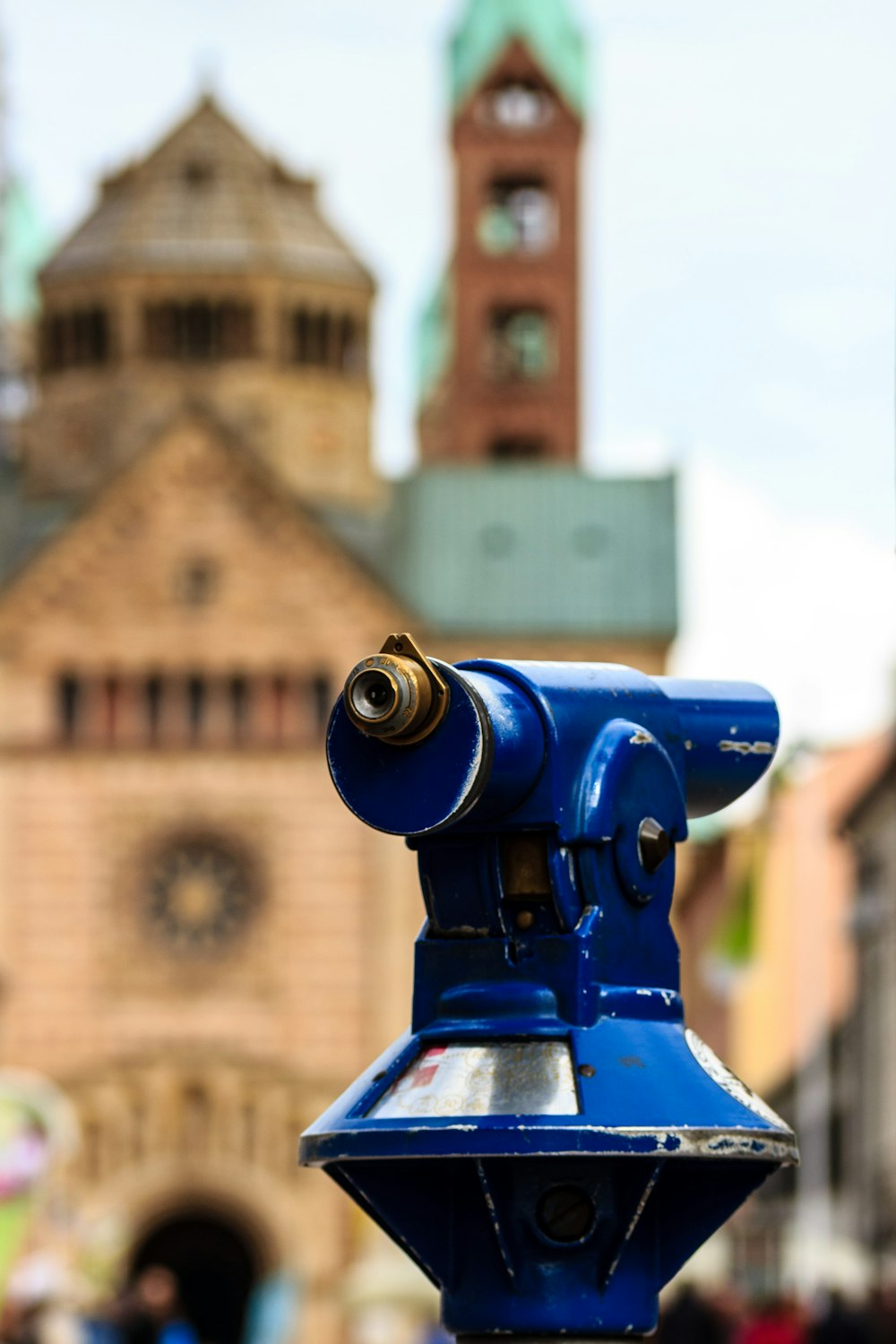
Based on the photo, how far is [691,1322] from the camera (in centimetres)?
2630

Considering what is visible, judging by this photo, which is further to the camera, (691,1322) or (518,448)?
(518,448)

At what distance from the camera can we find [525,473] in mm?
68562

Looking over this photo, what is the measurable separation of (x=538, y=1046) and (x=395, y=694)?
54 cm

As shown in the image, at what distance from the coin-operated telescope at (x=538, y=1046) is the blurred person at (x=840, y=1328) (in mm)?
18919

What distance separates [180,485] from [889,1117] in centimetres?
1722

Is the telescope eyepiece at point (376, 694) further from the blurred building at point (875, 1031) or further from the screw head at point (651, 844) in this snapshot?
the blurred building at point (875, 1031)

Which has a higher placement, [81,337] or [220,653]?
[81,337]

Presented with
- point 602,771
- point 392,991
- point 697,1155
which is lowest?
point 392,991

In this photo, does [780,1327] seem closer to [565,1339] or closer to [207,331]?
[565,1339]

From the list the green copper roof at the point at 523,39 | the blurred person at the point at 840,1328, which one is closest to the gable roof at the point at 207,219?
the green copper roof at the point at 523,39

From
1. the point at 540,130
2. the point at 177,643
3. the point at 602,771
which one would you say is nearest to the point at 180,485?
the point at 177,643

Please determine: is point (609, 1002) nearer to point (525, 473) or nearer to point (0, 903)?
point (0, 903)

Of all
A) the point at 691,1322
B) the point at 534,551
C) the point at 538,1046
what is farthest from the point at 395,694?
the point at 534,551

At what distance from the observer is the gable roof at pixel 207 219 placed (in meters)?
68.2
